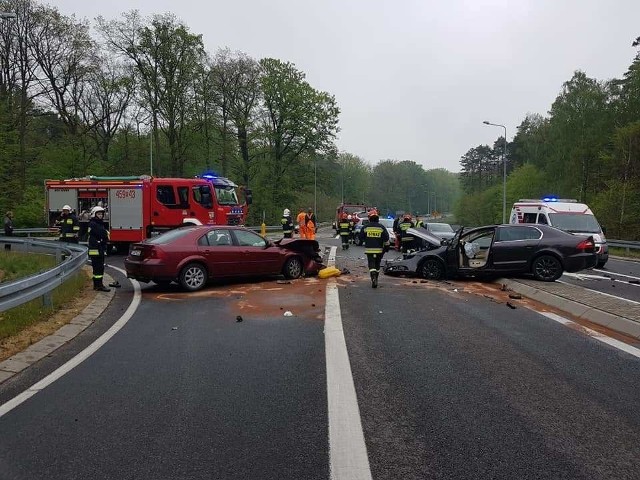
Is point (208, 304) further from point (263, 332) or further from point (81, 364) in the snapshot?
point (81, 364)

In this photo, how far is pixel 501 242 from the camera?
12.9 metres

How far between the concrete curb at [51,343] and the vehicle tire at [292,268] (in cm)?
436

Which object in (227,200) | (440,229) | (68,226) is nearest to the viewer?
(68,226)

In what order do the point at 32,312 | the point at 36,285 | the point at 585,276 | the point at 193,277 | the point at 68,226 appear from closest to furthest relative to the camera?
the point at 36,285
the point at 32,312
the point at 193,277
the point at 585,276
the point at 68,226

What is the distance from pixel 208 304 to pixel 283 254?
3.51m

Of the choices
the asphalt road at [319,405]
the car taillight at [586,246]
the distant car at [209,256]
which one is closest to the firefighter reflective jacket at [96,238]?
the distant car at [209,256]

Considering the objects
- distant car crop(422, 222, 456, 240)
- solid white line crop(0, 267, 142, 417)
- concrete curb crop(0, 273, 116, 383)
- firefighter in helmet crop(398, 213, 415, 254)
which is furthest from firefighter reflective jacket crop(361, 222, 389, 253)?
distant car crop(422, 222, 456, 240)

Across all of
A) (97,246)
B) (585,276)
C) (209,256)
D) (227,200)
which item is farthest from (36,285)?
(227,200)

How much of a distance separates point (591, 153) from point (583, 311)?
48062mm

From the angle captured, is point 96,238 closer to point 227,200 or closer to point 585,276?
point 227,200

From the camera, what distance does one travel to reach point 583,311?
8953 millimetres

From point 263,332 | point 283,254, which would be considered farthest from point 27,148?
point 263,332

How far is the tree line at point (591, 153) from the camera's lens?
115 feet

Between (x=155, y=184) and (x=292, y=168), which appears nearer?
(x=155, y=184)
